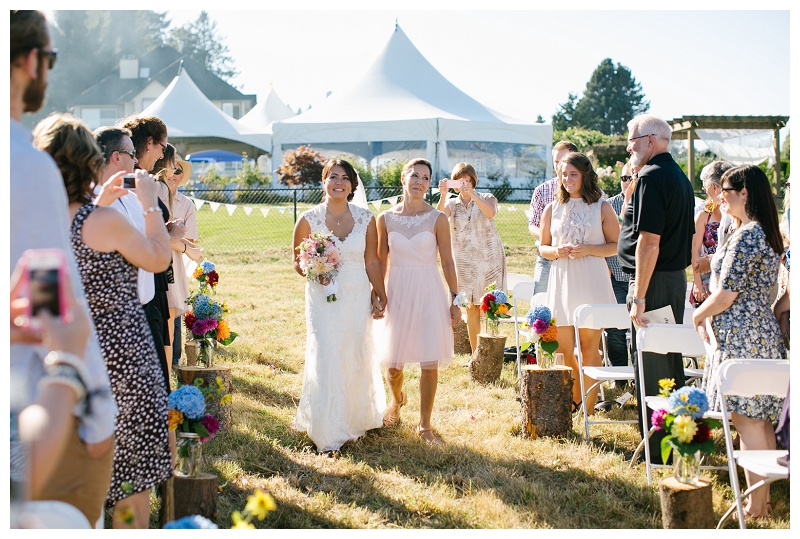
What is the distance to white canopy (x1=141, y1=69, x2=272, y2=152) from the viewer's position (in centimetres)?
3167

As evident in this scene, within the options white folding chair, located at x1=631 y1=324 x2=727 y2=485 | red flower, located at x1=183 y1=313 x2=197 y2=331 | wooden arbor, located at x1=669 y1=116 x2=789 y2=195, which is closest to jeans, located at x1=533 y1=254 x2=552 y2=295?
white folding chair, located at x1=631 y1=324 x2=727 y2=485

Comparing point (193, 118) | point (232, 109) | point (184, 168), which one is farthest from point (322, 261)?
point (232, 109)

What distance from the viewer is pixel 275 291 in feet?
38.4

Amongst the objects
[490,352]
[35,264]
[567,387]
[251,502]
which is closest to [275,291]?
[490,352]

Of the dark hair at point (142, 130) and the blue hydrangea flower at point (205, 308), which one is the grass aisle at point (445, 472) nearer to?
the blue hydrangea flower at point (205, 308)

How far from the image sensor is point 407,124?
81.7ft

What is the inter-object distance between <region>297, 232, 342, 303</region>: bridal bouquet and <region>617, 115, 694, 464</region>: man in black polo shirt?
196 cm

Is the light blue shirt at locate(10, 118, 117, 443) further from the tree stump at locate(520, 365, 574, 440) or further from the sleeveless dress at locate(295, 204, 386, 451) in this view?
the tree stump at locate(520, 365, 574, 440)

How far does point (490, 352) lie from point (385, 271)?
5.70ft

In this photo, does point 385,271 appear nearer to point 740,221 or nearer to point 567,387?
point 567,387

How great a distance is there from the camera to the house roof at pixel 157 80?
5569 centimetres

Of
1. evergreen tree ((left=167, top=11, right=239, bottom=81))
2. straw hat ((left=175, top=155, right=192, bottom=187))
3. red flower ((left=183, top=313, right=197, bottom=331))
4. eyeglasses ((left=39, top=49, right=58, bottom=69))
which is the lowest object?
red flower ((left=183, top=313, right=197, bottom=331))

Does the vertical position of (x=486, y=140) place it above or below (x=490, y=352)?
above

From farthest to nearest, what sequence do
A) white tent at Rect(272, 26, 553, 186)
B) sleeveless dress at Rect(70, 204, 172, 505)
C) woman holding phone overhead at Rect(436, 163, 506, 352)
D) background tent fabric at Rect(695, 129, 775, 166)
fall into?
1. white tent at Rect(272, 26, 553, 186)
2. background tent fabric at Rect(695, 129, 775, 166)
3. woman holding phone overhead at Rect(436, 163, 506, 352)
4. sleeveless dress at Rect(70, 204, 172, 505)
